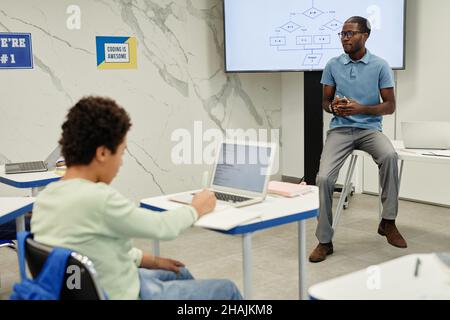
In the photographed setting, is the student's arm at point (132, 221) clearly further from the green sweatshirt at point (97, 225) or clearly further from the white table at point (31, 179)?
the white table at point (31, 179)

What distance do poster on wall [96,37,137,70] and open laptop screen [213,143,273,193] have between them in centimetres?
232

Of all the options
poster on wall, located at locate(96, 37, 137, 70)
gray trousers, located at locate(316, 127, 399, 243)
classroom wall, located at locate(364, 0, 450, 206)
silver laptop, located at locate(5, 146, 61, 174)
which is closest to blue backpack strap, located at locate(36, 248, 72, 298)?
silver laptop, located at locate(5, 146, 61, 174)

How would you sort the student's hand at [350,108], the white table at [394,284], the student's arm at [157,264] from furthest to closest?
the student's hand at [350,108] → the student's arm at [157,264] → the white table at [394,284]

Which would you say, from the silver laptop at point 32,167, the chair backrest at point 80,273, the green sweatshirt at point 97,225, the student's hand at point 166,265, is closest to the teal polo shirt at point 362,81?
the silver laptop at point 32,167

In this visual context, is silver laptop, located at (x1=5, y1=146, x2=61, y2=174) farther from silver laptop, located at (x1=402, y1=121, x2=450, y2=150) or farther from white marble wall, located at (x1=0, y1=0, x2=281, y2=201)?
silver laptop, located at (x1=402, y1=121, x2=450, y2=150)

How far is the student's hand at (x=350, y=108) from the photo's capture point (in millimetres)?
3857

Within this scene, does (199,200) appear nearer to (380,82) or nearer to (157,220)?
(157,220)

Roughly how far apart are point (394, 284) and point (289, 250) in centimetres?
255

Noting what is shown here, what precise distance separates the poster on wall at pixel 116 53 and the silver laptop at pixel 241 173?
2282 mm

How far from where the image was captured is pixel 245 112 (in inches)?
223

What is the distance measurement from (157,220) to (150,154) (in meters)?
3.18

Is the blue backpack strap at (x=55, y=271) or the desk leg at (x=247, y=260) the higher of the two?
the blue backpack strap at (x=55, y=271)

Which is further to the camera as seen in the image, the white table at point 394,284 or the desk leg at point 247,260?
the desk leg at point 247,260
